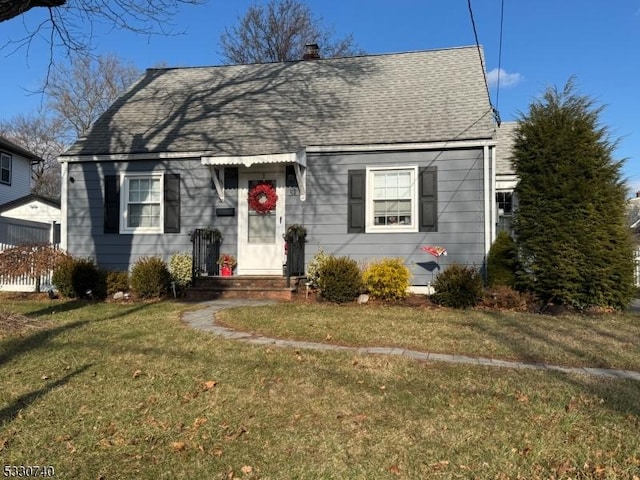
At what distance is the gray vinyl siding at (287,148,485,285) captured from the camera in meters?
10.9

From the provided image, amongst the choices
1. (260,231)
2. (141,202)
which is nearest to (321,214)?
(260,231)

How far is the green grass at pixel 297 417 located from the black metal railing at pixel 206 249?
575 cm

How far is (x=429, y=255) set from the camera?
11070 millimetres

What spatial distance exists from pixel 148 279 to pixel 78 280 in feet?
5.21

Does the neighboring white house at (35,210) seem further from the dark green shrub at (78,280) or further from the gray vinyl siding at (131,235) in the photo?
the dark green shrub at (78,280)

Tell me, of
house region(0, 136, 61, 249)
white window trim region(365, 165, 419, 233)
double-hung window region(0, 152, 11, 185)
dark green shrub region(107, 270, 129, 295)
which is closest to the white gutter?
white window trim region(365, 165, 419, 233)

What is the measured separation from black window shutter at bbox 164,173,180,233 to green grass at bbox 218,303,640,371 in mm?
4135

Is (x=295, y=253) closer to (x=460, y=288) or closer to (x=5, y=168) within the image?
(x=460, y=288)

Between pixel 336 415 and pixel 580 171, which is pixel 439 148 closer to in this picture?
pixel 580 171

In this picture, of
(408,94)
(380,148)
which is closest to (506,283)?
(380,148)

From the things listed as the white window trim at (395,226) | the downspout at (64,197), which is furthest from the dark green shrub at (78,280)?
the white window trim at (395,226)

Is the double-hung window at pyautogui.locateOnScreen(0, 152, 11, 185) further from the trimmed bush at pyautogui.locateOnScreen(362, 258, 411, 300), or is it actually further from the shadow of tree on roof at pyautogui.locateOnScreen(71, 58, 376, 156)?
the trimmed bush at pyautogui.locateOnScreen(362, 258, 411, 300)

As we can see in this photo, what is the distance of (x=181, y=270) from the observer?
36.7 feet

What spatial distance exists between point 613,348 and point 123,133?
1146cm
